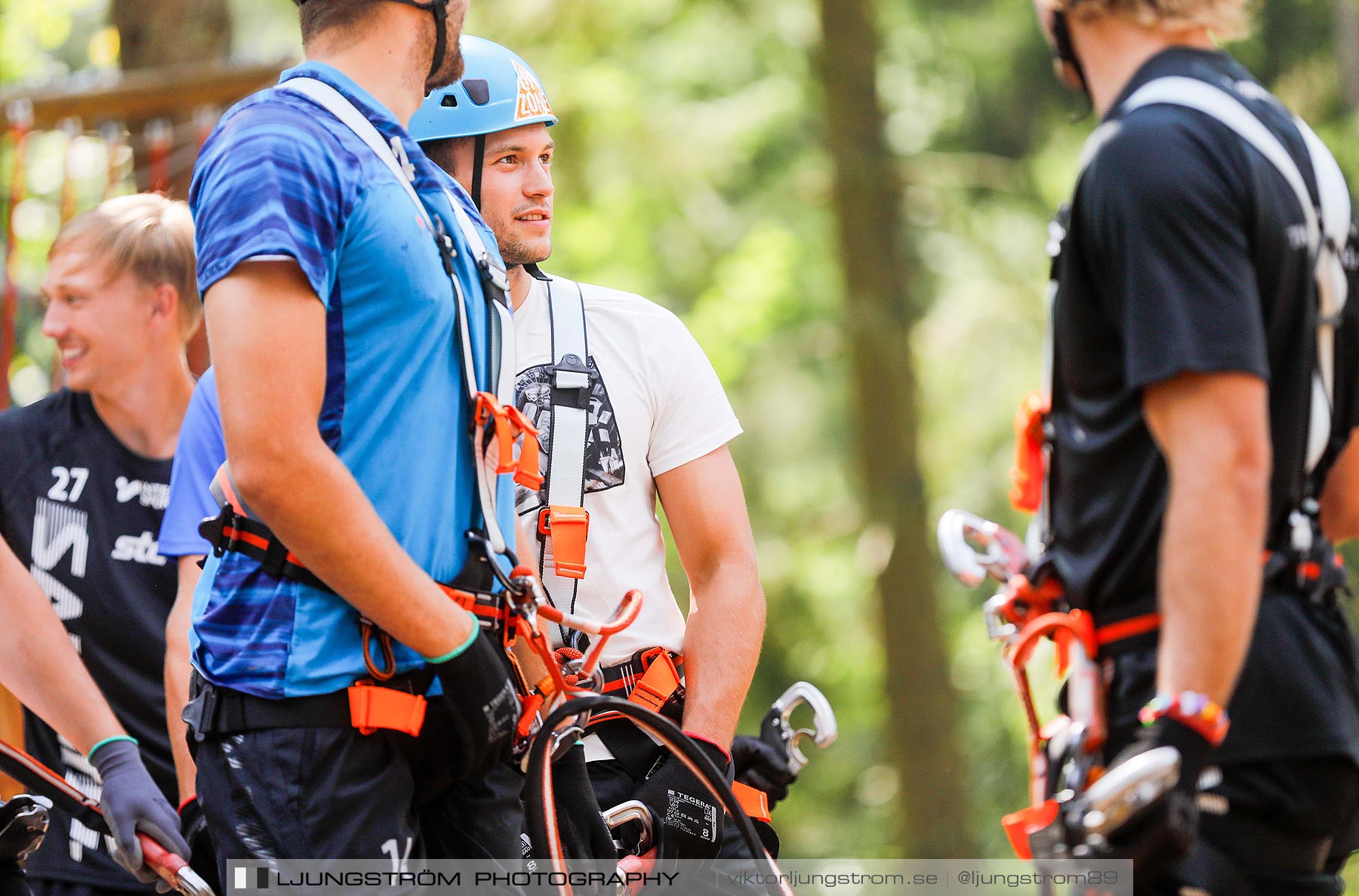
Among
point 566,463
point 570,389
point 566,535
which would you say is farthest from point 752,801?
point 570,389

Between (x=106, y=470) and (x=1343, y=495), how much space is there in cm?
303

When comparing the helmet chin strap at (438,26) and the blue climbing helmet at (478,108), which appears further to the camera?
the blue climbing helmet at (478,108)

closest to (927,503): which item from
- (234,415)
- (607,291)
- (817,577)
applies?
(817,577)

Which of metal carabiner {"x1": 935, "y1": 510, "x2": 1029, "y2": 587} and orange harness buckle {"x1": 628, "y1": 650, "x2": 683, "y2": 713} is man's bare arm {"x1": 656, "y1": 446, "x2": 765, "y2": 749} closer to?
orange harness buckle {"x1": 628, "y1": 650, "x2": 683, "y2": 713}

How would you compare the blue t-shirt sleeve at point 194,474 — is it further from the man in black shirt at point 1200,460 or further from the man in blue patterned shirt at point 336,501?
the man in black shirt at point 1200,460

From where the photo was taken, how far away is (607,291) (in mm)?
3756

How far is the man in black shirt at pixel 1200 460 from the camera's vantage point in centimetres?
211

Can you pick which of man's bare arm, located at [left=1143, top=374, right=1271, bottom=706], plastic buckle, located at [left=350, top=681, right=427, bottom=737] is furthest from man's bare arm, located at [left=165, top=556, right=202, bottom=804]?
man's bare arm, located at [left=1143, top=374, right=1271, bottom=706]

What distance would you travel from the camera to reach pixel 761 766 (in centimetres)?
368

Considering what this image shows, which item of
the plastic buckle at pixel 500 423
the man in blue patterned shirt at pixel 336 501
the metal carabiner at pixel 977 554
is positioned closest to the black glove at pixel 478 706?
the man in blue patterned shirt at pixel 336 501

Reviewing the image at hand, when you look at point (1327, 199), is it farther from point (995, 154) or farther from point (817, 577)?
point (817, 577)

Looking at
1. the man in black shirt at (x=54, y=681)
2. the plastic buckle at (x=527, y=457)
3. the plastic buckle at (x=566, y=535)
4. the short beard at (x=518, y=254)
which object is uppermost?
the short beard at (x=518, y=254)

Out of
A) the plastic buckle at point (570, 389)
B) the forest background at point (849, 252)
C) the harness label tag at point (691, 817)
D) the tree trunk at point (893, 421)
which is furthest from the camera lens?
the forest background at point (849, 252)

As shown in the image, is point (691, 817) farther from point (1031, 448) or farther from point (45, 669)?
point (45, 669)
